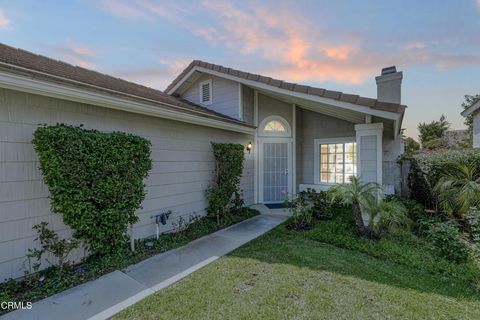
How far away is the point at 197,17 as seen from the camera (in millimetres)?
7707

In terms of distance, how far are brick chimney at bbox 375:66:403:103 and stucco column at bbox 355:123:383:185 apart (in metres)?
2.99

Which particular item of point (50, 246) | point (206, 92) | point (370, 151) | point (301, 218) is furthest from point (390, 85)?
point (50, 246)

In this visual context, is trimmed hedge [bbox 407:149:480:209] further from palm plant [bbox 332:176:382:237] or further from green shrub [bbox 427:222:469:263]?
palm plant [bbox 332:176:382:237]

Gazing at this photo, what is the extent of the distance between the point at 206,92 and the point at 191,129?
11.8 ft

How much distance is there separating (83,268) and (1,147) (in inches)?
86.0

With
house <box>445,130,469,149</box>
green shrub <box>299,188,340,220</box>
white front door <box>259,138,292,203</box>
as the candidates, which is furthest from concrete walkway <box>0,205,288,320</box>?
house <box>445,130,469,149</box>

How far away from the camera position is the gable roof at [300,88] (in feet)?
16.5

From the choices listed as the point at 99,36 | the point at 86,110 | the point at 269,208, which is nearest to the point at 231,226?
the point at 269,208

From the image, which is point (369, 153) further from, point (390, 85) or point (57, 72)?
point (57, 72)

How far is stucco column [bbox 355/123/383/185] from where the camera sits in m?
5.73

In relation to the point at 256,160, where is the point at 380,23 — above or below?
above

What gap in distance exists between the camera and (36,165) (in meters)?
3.56

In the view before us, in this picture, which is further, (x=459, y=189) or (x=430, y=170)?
(x=430, y=170)

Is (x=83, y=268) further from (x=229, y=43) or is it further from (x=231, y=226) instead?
(x=229, y=43)
